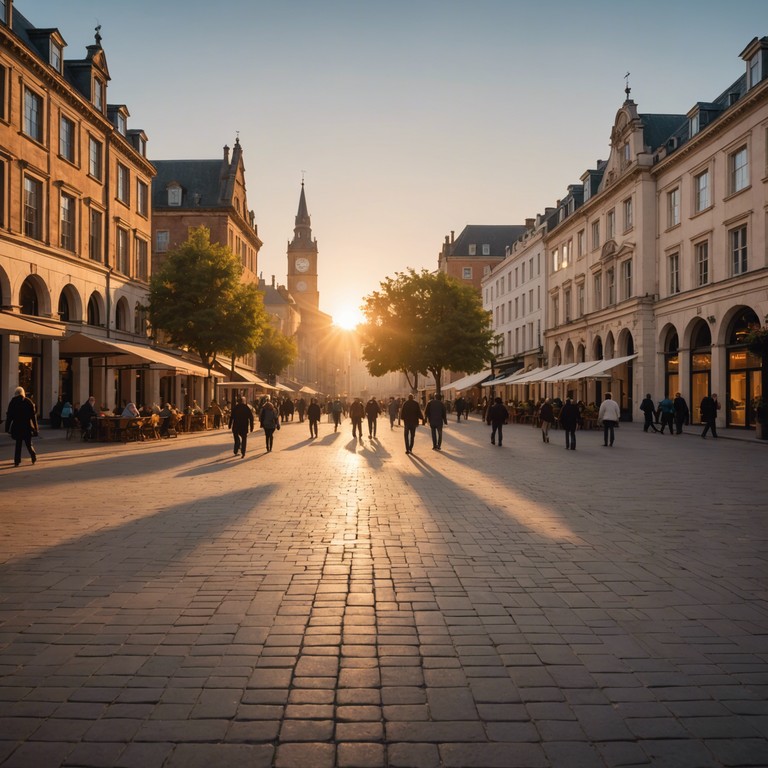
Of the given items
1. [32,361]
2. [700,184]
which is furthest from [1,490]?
[700,184]

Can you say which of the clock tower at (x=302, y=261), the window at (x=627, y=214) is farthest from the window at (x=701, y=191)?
the clock tower at (x=302, y=261)

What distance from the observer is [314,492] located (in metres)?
11.5

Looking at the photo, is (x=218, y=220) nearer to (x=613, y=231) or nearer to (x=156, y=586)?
(x=613, y=231)

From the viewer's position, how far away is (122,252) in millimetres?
35188

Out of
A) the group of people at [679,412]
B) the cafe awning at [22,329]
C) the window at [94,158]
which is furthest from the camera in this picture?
the window at [94,158]

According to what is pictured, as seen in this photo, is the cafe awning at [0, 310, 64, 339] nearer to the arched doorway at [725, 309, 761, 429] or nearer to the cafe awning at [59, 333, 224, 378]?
the cafe awning at [59, 333, 224, 378]

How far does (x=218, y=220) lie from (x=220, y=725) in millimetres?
53212

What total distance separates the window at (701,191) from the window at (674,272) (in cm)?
291

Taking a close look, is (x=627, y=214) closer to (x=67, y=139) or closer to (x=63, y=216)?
(x=67, y=139)

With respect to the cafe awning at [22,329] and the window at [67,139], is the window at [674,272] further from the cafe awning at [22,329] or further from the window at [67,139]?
the cafe awning at [22,329]

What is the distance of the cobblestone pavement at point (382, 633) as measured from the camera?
313 cm

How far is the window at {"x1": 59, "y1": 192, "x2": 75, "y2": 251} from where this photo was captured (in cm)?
2880

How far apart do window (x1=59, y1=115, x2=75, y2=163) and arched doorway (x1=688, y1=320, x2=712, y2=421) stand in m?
27.9

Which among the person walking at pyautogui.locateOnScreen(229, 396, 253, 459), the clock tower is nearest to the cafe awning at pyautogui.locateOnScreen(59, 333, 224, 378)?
the person walking at pyautogui.locateOnScreen(229, 396, 253, 459)
